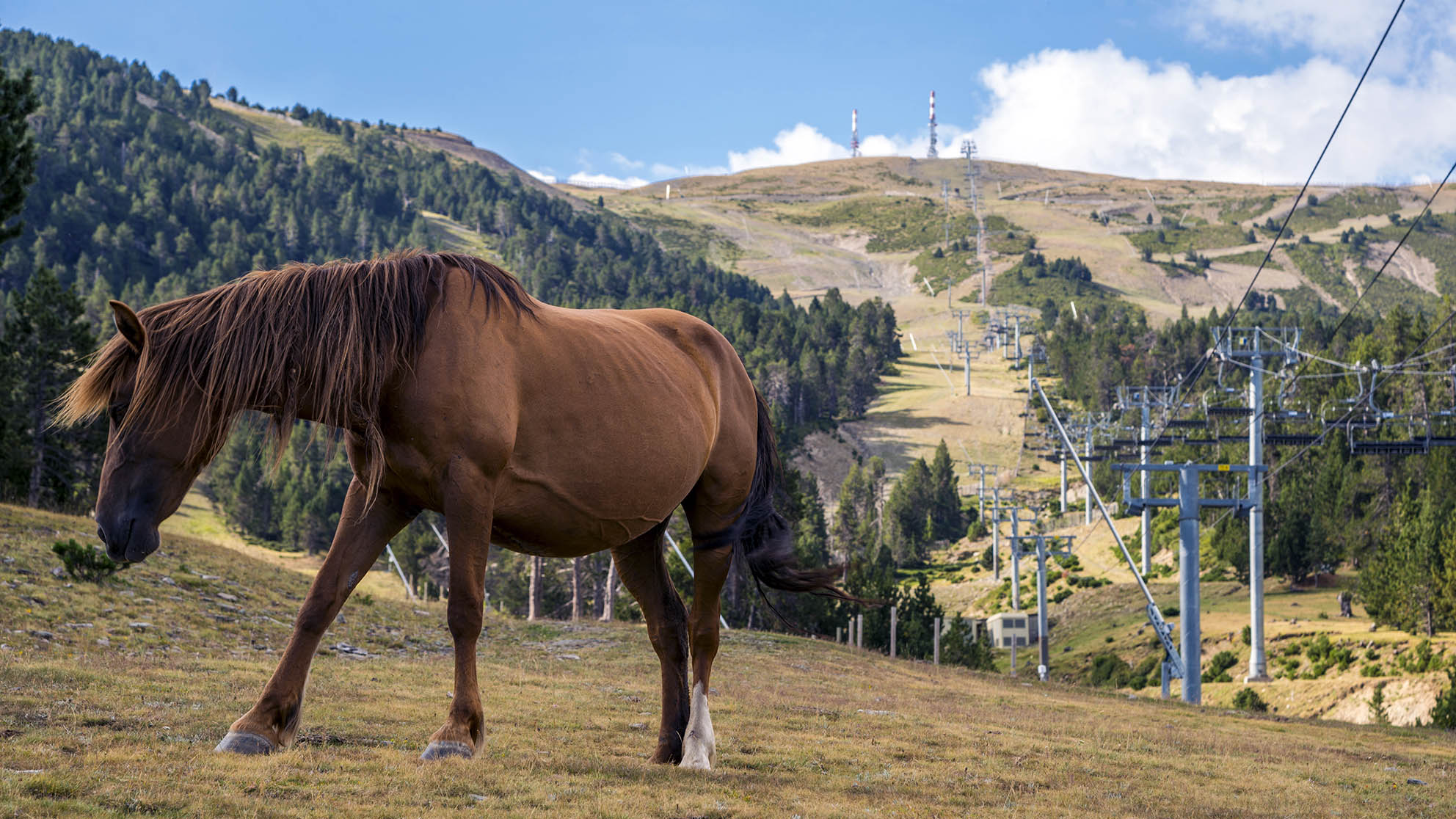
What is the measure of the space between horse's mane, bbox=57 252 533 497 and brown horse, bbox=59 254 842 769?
0.01 metres

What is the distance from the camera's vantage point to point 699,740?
7730 millimetres

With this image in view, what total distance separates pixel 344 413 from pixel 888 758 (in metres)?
5.16

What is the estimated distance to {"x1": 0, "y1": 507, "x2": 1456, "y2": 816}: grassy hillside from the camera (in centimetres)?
582

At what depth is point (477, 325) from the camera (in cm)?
677

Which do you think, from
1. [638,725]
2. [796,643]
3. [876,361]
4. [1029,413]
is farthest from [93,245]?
[638,725]

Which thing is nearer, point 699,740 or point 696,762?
point 696,762

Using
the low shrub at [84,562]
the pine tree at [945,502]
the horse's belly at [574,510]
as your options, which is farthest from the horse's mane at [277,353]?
the pine tree at [945,502]

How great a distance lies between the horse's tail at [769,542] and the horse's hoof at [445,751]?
287 cm

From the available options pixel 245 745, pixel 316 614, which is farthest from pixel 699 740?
pixel 245 745

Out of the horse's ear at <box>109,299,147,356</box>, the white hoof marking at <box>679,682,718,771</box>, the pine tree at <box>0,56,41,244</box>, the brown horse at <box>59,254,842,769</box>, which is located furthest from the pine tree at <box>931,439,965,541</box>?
the horse's ear at <box>109,299,147,356</box>

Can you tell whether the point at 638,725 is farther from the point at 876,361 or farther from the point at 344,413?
the point at 876,361

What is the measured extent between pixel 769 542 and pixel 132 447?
471 centimetres

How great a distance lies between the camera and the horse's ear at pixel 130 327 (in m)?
5.85

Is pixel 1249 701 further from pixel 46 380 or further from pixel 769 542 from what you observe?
pixel 46 380
